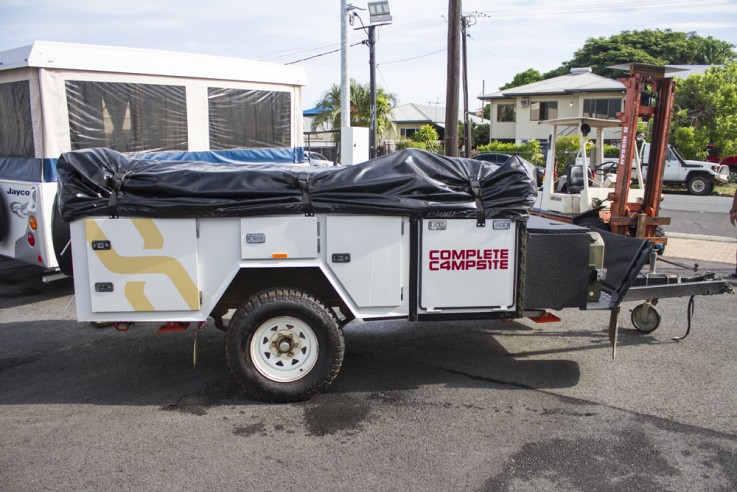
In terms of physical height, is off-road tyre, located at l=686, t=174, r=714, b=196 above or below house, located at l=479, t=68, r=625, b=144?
below

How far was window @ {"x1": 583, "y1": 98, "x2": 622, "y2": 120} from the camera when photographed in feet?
131

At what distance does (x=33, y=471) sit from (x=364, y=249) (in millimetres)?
2652

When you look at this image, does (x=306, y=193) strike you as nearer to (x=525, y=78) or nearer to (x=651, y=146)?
(x=651, y=146)

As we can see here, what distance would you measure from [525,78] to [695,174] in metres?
40.6

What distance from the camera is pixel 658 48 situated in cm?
6116

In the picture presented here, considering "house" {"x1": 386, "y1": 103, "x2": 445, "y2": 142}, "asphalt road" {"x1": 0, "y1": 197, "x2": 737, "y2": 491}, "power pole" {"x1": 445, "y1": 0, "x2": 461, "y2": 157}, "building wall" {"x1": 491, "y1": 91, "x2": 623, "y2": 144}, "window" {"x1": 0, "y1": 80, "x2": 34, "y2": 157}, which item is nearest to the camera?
"asphalt road" {"x1": 0, "y1": 197, "x2": 737, "y2": 491}

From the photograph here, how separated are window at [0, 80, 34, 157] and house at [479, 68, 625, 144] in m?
35.3

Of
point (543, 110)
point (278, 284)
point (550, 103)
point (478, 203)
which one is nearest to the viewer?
point (478, 203)

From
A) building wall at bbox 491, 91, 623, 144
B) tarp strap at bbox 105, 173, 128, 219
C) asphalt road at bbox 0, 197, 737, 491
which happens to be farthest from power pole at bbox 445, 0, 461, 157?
building wall at bbox 491, 91, 623, 144

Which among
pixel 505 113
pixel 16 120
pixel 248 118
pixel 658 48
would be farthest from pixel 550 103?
pixel 16 120

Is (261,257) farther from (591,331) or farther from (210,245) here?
(591,331)

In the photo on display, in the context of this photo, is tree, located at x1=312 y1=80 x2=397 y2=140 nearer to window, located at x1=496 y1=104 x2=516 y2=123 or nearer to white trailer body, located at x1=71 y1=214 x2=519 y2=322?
window, located at x1=496 y1=104 x2=516 y2=123

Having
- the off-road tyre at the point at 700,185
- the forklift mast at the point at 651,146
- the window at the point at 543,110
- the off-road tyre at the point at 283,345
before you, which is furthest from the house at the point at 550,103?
the off-road tyre at the point at 283,345

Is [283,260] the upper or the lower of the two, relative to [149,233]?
lower
